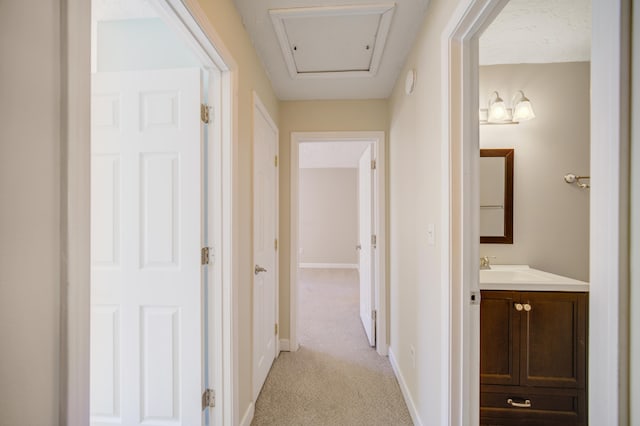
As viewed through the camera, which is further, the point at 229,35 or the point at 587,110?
the point at 587,110

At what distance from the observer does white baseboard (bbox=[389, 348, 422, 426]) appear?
155 centimetres

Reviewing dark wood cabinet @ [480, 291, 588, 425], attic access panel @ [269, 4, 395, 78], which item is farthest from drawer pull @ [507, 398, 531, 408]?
attic access panel @ [269, 4, 395, 78]

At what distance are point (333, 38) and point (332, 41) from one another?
0.10 ft

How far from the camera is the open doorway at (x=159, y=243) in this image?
4.21 feet

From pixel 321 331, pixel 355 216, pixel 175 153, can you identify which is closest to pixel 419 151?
pixel 175 153

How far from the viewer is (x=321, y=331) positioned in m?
2.88

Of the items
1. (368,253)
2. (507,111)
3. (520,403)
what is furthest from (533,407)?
(507,111)

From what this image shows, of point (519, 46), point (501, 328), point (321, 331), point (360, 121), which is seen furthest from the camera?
point (321, 331)

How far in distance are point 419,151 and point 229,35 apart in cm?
120

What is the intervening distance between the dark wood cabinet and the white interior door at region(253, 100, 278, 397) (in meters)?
1.42

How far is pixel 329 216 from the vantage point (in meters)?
6.39

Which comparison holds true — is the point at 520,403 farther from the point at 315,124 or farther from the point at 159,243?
the point at 315,124

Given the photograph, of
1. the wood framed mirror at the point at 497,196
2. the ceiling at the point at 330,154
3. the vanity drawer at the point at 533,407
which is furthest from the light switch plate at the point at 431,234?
the ceiling at the point at 330,154

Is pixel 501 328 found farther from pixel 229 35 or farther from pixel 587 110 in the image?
pixel 229 35
